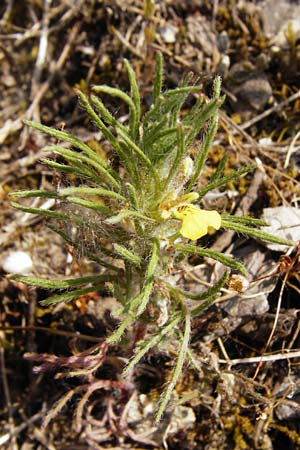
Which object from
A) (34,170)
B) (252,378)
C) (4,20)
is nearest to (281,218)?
(252,378)

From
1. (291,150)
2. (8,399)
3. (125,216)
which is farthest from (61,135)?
(8,399)

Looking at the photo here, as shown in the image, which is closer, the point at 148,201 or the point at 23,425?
the point at 148,201

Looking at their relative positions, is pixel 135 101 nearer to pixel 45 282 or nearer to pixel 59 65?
pixel 45 282

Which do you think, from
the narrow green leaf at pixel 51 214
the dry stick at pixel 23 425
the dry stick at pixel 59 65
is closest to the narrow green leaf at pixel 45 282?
the narrow green leaf at pixel 51 214

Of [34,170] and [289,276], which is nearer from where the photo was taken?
[289,276]

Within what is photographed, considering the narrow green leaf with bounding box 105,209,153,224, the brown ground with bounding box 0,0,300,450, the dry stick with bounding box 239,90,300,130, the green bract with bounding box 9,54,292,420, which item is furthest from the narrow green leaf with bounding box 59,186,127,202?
the dry stick with bounding box 239,90,300,130

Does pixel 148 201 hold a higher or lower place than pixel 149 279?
higher

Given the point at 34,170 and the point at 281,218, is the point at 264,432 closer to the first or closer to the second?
the point at 281,218
